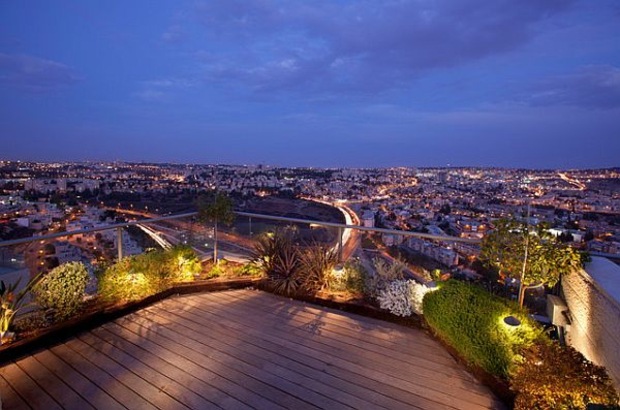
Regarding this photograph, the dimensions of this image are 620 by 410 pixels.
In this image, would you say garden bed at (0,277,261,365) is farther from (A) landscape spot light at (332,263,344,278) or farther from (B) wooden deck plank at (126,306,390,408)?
(A) landscape spot light at (332,263,344,278)

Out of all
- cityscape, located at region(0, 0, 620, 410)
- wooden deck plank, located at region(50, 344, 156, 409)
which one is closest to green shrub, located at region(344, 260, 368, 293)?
cityscape, located at region(0, 0, 620, 410)

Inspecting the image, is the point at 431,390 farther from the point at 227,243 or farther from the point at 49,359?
the point at 227,243

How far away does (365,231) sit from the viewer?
15.2 ft

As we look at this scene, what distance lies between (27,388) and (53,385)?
0.19 m

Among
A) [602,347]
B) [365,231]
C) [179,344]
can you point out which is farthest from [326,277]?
[602,347]

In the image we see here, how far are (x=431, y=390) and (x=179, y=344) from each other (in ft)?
7.82

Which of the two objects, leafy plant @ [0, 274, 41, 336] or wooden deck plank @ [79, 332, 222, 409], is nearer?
wooden deck plank @ [79, 332, 222, 409]

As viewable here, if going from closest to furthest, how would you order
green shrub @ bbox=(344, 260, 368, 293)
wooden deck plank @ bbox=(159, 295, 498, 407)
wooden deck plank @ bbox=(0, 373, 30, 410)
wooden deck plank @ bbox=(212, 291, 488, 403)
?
wooden deck plank @ bbox=(0, 373, 30, 410), wooden deck plank @ bbox=(159, 295, 498, 407), wooden deck plank @ bbox=(212, 291, 488, 403), green shrub @ bbox=(344, 260, 368, 293)

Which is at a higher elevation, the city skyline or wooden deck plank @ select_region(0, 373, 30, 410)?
the city skyline

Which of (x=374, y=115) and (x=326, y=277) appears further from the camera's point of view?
(x=374, y=115)

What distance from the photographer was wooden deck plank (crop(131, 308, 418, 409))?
8.14 feet

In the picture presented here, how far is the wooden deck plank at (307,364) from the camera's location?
2.48 metres

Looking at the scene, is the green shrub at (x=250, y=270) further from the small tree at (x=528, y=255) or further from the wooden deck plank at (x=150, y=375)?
the small tree at (x=528, y=255)

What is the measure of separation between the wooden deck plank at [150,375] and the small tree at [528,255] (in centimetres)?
285
